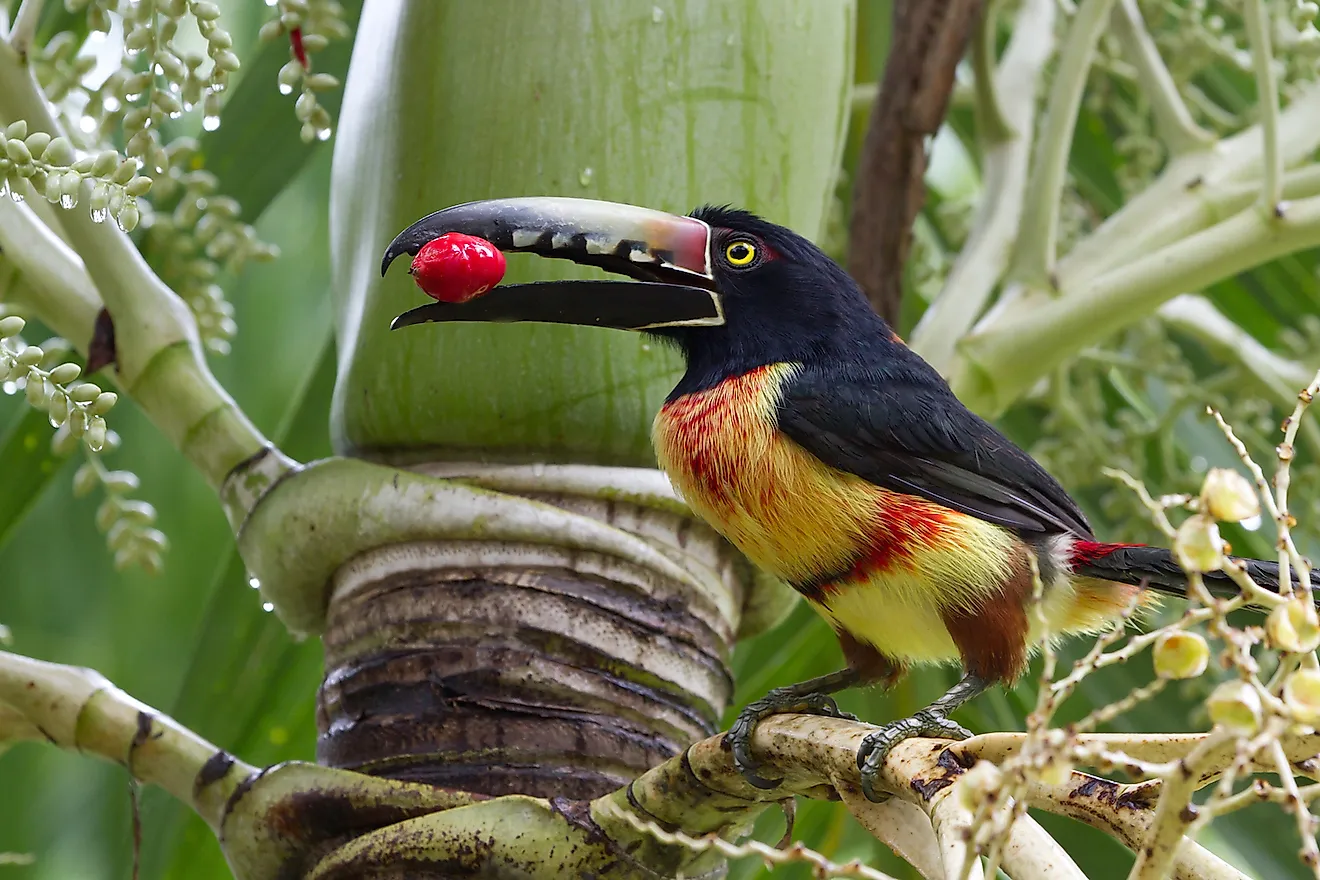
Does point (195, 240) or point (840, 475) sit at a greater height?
point (195, 240)

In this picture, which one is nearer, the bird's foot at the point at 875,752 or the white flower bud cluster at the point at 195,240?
the bird's foot at the point at 875,752

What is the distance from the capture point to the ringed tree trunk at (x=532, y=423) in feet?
4.06

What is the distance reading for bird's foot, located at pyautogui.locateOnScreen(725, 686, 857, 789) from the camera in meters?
1.01

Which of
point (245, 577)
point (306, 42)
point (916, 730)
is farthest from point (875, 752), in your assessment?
point (245, 577)

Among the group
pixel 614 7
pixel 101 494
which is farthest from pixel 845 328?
pixel 101 494

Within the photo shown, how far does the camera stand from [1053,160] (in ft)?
5.54

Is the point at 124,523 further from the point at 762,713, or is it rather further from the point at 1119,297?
the point at 1119,297

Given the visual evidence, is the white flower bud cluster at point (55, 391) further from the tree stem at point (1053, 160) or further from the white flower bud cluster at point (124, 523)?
the tree stem at point (1053, 160)

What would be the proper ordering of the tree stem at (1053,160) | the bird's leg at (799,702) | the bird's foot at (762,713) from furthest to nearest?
the tree stem at (1053,160)
the bird's leg at (799,702)
the bird's foot at (762,713)

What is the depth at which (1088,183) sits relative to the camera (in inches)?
91.4

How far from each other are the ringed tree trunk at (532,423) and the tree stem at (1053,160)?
0.29 m

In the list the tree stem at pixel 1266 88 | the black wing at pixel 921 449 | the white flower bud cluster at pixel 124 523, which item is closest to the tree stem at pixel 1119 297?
the tree stem at pixel 1266 88

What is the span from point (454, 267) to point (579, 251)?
0.14 m

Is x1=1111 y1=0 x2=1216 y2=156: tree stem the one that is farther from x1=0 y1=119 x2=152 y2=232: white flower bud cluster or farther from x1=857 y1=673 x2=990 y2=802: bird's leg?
x1=0 y1=119 x2=152 y2=232: white flower bud cluster
